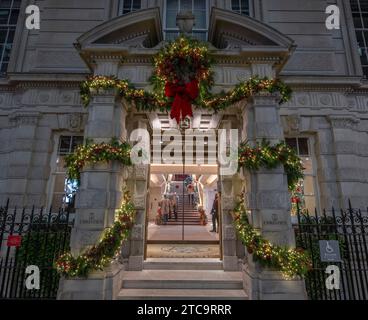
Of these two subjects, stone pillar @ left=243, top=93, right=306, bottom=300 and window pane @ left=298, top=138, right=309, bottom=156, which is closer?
stone pillar @ left=243, top=93, right=306, bottom=300

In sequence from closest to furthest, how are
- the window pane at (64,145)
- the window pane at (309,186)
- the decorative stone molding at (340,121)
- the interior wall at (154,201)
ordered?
the window pane at (309,186) → the decorative stone molding at (340,121) → the window pane at (64,145) → the interior wall at (154,201)

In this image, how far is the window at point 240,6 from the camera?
1084 cm

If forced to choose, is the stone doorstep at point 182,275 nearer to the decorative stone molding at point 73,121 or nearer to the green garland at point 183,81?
the green garland at point 183,81

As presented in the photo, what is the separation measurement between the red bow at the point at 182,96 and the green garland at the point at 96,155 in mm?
1567

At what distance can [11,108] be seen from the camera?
9.37m

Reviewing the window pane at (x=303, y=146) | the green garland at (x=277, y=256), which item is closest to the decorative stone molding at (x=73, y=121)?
the green garland at (x=277, y=256)

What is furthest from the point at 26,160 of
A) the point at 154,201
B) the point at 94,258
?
the point at 154,201

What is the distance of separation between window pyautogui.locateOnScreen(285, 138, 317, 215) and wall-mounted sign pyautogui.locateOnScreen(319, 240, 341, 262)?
2861 millimetres

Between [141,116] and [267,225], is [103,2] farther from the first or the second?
[267,225]

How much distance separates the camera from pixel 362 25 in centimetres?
1091

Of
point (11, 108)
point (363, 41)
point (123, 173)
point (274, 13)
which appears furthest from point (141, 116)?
point (363, 41)

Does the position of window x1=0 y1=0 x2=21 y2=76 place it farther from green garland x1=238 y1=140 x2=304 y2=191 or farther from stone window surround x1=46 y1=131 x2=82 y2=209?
green garland x1=238 y1=140 x2=304 y2=191

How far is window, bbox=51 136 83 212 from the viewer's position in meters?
8.71

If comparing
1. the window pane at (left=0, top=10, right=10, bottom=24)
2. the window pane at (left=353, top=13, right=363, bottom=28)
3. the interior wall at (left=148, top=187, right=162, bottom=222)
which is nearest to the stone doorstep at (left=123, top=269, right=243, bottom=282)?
the window pane at (left=353, top=13, right=363, bottom=28)
